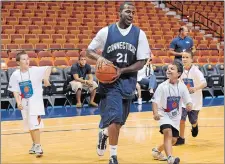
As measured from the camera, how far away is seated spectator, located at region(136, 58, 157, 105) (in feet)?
39.5

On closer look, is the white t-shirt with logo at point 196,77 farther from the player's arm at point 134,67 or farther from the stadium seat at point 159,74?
the stadium seat at point 159,74

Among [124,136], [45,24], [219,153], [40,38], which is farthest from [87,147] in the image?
[45,24]

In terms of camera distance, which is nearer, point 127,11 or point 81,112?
point 127,11

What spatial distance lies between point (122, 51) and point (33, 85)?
144cm

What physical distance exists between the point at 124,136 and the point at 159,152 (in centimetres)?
180

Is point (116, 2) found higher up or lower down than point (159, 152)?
higher up

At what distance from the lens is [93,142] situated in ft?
21.9

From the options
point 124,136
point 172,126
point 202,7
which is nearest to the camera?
point 172,126

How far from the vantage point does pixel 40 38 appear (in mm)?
15227

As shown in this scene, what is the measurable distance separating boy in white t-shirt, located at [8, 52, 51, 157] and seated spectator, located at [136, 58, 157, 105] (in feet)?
20.5

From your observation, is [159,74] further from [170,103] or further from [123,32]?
[123,32]

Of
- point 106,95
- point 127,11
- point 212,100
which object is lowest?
point 212,100

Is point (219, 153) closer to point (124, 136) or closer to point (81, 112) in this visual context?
point (124, 136)

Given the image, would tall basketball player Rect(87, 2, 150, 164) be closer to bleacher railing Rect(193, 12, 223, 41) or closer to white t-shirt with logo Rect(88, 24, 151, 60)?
white t-shirt with logo Rect(88, 24, 151, 60)
